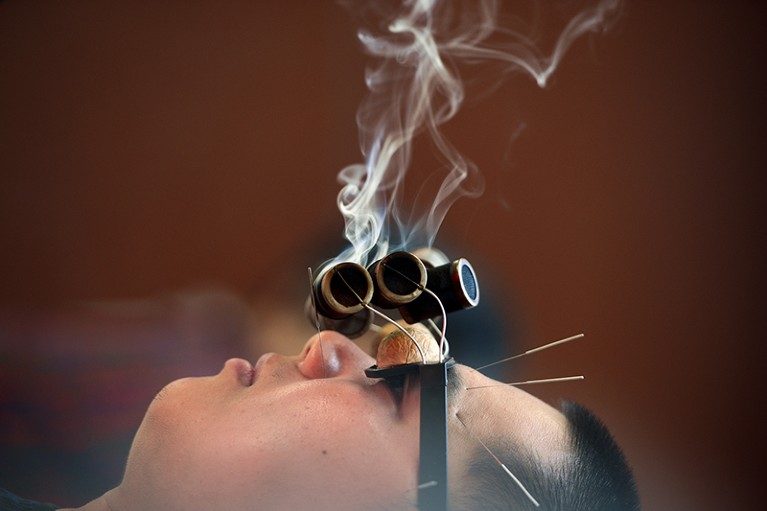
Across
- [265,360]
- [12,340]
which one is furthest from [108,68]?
[265,360]

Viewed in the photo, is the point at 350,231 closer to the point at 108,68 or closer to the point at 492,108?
the point at 492,108

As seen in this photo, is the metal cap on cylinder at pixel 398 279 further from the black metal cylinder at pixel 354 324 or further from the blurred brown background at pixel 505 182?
the blurred brown background at pixel 505 182

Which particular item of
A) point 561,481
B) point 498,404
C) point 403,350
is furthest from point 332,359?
point 561,481

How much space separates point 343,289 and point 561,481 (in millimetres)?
363

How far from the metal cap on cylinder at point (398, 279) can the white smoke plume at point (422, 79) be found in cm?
72

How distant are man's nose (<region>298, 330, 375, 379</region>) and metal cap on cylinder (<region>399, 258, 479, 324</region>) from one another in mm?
122

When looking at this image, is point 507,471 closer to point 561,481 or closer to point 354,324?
point 561,481

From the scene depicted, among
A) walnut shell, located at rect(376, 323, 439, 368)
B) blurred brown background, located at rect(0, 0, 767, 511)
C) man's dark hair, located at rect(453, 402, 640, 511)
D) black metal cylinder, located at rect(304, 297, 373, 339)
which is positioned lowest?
man's dark hair, located at rect(453, 402, 640, 511)

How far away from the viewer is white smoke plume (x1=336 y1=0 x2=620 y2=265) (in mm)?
1560

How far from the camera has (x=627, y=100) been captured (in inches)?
59.7

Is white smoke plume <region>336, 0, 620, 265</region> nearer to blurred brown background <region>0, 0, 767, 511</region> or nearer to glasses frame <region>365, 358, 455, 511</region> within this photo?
blurred brown background <region>0, 0, 767, 511</region>

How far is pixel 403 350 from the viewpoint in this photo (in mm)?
808

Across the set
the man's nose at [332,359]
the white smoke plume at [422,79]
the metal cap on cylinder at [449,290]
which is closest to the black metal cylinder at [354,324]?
the man's nose at [332,359]

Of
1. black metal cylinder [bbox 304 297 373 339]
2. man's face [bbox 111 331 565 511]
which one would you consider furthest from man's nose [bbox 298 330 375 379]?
black metal cylinder [bbox 304 297 373 339]
